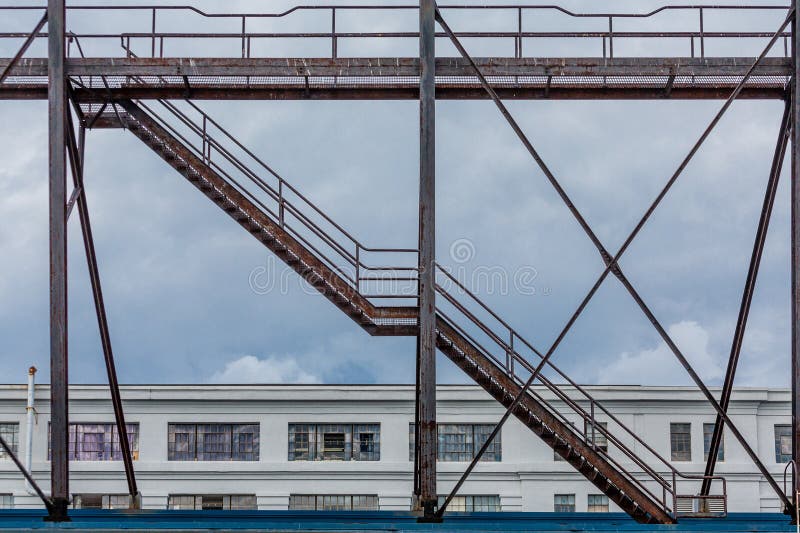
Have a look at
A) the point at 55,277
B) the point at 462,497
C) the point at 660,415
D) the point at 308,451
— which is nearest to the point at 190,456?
the point at 308,451

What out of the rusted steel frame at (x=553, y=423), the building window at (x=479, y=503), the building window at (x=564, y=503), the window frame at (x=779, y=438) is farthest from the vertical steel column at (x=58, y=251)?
the window frame at (x=779, y=438)

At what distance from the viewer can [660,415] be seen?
40.2 meters

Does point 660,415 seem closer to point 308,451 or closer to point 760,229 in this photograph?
point 308,451

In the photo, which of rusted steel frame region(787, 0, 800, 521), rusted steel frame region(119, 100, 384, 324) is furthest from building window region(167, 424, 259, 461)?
rusted steel frame region(787, 0, 800, 521)

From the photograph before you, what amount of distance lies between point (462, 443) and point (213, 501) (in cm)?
1023

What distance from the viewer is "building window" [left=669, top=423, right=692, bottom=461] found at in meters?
40.2

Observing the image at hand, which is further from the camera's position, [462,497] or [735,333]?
[462,497]

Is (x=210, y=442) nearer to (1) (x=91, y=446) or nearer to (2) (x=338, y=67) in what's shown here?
(1) (x=91, y=446)

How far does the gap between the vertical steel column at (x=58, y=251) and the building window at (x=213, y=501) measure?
67.4 feet

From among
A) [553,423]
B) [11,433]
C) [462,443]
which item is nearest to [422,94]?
[553,423]

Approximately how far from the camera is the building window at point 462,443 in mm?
39688

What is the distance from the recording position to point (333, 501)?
3909 centimetres

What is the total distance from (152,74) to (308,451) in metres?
22.5

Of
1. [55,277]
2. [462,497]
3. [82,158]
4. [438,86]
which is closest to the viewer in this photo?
[55,277]
